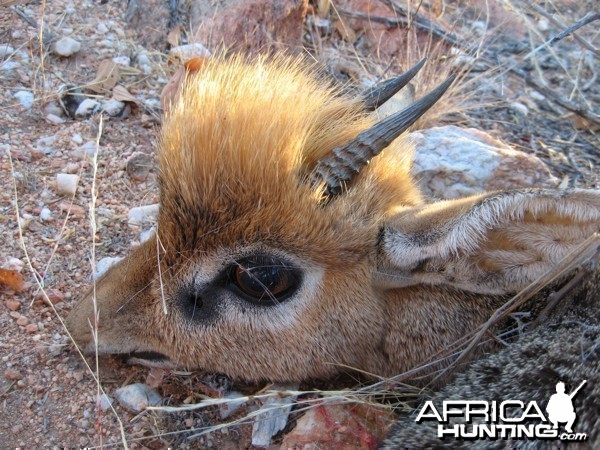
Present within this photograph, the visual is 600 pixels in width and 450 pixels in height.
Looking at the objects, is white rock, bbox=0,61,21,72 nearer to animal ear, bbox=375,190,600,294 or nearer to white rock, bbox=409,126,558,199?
white rock, bbox=409,126,558,199

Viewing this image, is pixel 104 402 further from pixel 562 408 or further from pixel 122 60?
pixel 122 60

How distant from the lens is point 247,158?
114 inches

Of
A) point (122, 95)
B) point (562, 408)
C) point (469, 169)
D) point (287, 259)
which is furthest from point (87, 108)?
point (562, 408)

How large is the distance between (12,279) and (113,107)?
2.09 metres

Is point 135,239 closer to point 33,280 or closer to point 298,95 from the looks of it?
point 33,280

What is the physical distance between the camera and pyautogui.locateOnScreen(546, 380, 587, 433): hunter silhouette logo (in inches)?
93.0

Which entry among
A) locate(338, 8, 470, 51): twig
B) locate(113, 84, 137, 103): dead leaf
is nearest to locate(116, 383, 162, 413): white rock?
locate(113, 84, 137, 103): dead leaf

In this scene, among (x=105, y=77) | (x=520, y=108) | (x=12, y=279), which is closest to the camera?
(x=12, y=279)

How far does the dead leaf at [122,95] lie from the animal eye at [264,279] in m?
2.83

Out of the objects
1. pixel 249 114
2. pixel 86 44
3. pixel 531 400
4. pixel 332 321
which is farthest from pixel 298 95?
pixel 86 44

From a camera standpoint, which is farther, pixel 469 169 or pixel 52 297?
pixel 469 169

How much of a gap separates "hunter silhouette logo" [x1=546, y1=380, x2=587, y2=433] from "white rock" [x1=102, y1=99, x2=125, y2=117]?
4051 mm

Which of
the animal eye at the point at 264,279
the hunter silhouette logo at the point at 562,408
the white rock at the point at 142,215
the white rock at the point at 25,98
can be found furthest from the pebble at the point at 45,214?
the hunter silhouette logo at the point at 562,408

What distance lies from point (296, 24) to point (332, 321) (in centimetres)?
413
